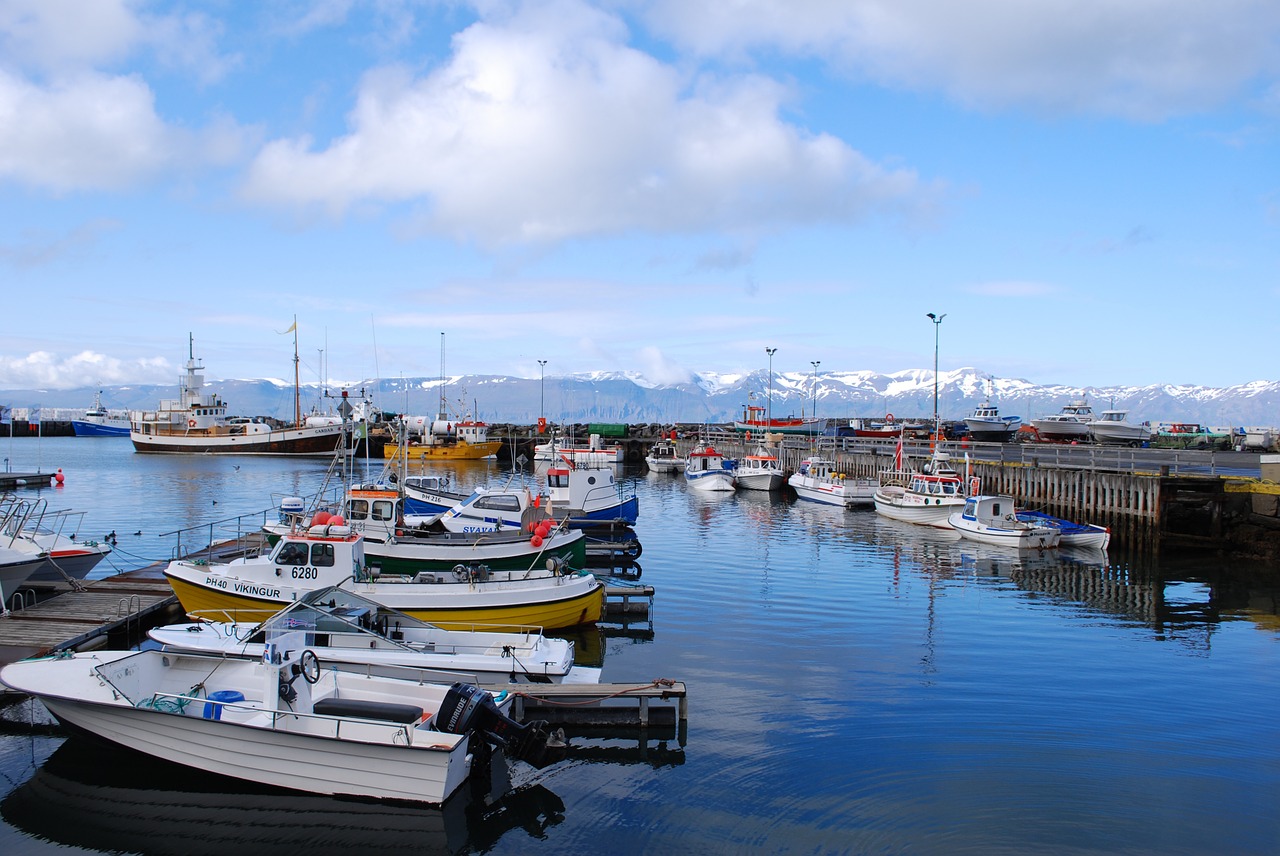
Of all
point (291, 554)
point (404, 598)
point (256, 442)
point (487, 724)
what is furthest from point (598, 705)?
point (256, 442)

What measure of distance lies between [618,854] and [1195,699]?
12.9 metres

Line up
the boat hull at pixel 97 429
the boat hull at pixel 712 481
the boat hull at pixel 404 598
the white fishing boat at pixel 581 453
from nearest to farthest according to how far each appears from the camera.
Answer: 1. the boat hull at pixel 404 598
2. the white fishing boat at pixel 581 453
3. the boat hull at pixel 712 481
4. the boat hull at pixel 97 429

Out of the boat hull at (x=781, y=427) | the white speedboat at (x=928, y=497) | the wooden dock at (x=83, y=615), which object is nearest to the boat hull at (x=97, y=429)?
the boat hull at (x=781, y=427)

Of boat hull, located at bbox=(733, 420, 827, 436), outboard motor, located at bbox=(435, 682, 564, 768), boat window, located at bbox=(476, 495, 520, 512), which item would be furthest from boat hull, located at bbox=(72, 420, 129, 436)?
outboard motor, located at bbox=(435, 682, 564, 768)

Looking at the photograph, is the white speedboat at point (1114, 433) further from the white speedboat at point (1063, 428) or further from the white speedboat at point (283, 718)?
the white speedboat at point (283, 718)

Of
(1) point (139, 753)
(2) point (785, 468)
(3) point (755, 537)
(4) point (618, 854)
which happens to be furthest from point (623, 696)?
(2) point (785, 468)

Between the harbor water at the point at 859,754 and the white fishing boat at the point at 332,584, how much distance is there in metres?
2.51

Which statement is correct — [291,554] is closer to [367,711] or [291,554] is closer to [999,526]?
[367,711]

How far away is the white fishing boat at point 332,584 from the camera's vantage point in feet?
65.2

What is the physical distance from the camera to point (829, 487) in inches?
2202

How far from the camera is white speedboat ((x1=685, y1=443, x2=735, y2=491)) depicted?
65.3 metres

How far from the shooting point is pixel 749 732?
15492mm

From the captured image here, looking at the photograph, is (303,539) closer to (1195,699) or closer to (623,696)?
(623,696)

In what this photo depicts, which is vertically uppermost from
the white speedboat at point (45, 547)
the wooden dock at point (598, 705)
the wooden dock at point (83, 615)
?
the white speedboat at point (45, 547)
